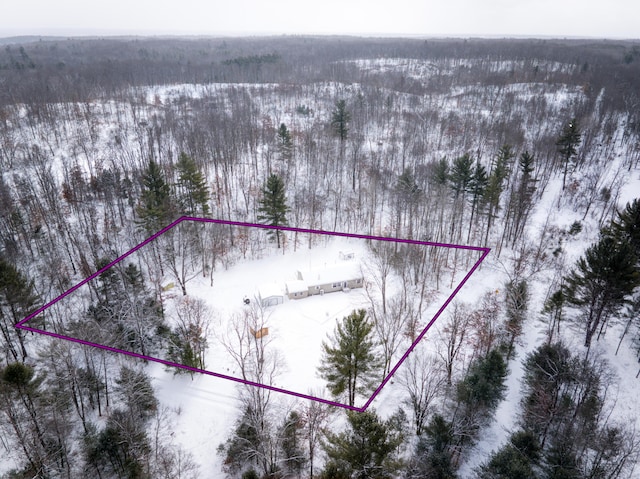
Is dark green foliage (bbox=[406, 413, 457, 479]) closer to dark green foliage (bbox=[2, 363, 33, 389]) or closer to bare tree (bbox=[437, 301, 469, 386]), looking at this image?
bare tree (bbox=[437, 301, 469, 386])

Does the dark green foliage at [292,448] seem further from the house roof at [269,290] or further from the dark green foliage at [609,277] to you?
the dark green foliage at [609,277]

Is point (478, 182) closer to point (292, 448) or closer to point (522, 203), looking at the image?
point (522, 203)

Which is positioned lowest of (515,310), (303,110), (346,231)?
(346,231)

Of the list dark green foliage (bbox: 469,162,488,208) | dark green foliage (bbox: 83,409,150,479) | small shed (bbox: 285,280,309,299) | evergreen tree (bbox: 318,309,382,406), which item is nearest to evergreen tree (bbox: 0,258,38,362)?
dark green foliage (bbox: 83,409,150,479)

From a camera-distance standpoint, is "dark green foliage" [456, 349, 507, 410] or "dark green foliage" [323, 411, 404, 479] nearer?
"dark green foliage" [323, 411, 404, 479]

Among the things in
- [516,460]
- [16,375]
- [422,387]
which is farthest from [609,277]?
[16,375]

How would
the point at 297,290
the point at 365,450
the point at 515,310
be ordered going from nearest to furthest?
1. the point at 365,450
2. the point at 515,310
3. the point at 297,290
